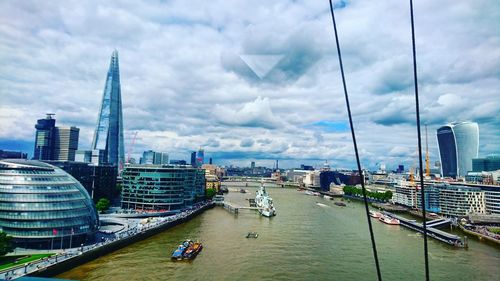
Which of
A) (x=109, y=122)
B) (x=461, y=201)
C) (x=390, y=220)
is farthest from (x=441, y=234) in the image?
(x=109, y=122)

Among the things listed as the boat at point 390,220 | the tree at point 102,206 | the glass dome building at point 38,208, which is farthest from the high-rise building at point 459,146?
the glass dome building at point 38,208

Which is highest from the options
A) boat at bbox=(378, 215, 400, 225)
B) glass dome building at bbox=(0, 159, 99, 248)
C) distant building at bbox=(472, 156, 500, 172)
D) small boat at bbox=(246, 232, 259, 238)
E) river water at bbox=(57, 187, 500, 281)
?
distant building at bbox=(472, 156, 500, 172)

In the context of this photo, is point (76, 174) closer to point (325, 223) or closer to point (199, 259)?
point (199, 259)

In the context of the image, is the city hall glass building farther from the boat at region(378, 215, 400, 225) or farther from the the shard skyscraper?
the the shard skyscraper

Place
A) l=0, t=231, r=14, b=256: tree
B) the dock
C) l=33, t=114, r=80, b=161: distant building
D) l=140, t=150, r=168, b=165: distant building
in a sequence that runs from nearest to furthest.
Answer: l=0, t=231, r=14, b=256: tree
the dock
l=33, t=114, r=80, b=161: distant building
l=140, t=150, r=168, b=165: distant building

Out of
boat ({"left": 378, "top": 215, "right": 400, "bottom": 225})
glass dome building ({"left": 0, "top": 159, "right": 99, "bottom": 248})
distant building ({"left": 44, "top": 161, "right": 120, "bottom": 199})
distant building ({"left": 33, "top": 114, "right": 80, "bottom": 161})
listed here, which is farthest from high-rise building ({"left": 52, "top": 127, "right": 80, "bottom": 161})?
boat ({"left": 378, "top": 215, "right": 400, "bottom": 225})

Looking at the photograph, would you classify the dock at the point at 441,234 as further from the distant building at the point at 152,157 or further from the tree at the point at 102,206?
the distant building at the point at 152,157

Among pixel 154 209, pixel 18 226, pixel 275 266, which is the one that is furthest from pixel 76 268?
pixel 154 209
